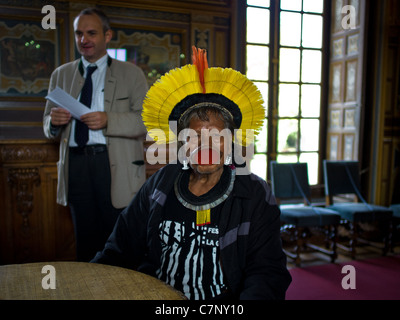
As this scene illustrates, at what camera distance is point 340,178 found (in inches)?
173

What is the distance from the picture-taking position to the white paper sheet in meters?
2.05

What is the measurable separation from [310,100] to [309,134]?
49 centimetres

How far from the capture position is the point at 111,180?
2.19 metres

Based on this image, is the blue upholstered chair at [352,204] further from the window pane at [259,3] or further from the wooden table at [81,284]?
the wooden table at [81,284]

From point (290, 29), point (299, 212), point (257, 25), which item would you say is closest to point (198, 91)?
point (299, 212)

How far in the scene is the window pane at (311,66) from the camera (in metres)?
5.07

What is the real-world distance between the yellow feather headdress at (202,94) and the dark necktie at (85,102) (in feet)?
2.52

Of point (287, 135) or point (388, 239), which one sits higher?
point (287, 135)

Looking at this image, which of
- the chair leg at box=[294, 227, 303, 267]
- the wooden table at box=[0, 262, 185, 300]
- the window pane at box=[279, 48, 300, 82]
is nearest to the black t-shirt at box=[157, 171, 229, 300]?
the wooden table at box=[0, 262, 185, 300]

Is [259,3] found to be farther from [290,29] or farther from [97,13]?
[97,13]

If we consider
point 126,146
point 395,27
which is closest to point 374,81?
point 395,27

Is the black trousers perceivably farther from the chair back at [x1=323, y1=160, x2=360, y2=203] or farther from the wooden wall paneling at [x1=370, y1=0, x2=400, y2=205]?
the wooden wall paneling at [x1=370, y1=0, x2=400, y2=205]

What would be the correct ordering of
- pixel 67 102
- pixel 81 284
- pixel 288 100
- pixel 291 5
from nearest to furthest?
pixel 81 284, pixel 67 102, pixel 291 5, pixel 288 100

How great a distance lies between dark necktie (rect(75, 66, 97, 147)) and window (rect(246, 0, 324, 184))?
114 inches
